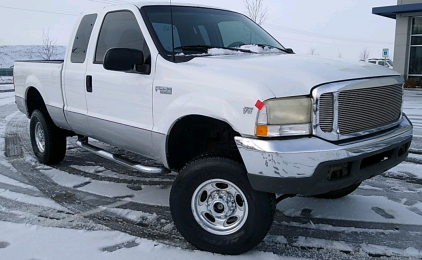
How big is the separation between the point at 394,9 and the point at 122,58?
71.9ft

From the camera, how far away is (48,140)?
18.3 feet

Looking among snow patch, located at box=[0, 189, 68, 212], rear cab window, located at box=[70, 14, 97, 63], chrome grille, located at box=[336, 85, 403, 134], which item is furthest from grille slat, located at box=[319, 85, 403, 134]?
rear cab window, located at box=[70, 14, 97, 63]

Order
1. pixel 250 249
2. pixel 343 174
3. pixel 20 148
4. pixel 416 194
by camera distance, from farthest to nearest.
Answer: pixel 20 148 < pixel 416 194 < pixel 250 249 < pixel 343 174

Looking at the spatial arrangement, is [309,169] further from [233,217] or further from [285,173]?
[233,217]

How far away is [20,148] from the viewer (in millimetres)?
6930

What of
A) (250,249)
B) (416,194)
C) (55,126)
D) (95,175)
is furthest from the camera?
(55,126)

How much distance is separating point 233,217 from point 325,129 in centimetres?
100

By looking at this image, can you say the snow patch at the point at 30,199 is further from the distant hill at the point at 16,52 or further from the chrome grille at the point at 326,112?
the distant hill at the point at 16,52

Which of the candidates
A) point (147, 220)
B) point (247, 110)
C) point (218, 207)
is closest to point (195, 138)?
point (218, 207)

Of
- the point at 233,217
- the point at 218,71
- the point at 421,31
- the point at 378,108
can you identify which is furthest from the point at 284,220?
the point at 421,31

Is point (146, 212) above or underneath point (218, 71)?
underneath

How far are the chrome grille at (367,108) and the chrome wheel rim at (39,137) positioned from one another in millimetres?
4432

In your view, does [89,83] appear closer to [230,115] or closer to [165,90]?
[165,90]

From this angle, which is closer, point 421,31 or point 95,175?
point 95,175
